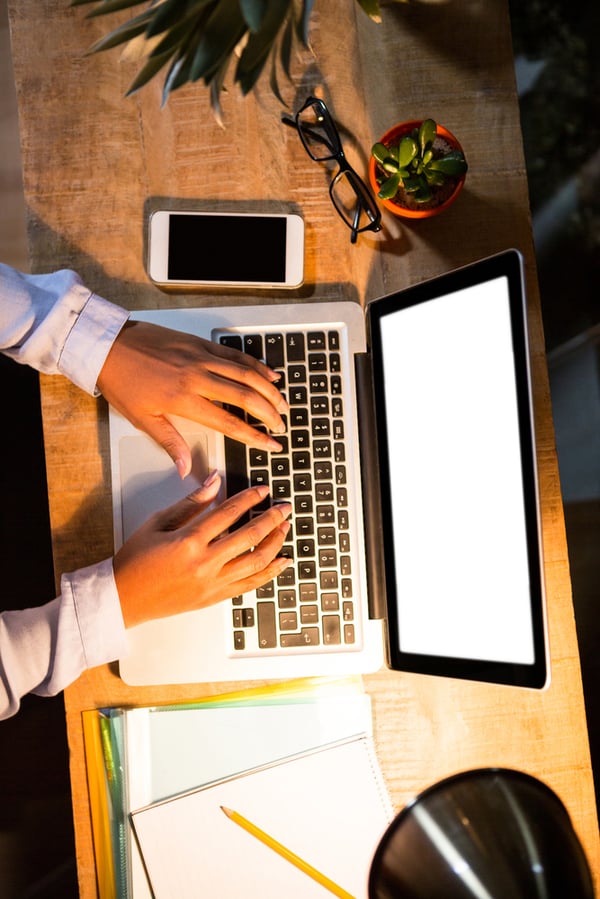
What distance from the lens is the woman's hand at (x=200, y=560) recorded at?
0.80 metres

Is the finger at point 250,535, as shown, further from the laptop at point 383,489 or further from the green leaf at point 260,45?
the green leaf at point 260,45

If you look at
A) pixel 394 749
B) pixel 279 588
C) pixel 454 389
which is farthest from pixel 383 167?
pixel 394 749

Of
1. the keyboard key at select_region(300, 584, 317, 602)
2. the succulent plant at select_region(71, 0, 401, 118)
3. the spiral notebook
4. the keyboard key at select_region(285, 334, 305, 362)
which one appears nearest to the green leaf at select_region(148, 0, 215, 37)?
the succulent plant at select_region(71, 0, 401, 118)

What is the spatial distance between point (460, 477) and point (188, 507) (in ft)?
1.02

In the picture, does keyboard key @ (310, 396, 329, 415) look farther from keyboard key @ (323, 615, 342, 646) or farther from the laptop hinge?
keyboard key @ (323, 615, 342, 646)

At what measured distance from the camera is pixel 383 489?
80 centimetres

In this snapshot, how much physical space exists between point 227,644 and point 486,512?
335 millimetres

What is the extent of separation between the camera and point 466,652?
2.36 ft

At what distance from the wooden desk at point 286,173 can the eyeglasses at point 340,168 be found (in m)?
0.02

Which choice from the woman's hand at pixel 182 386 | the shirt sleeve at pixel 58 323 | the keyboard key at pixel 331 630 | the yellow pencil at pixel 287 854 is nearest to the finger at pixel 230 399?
the woman's hand at pixel 182 386

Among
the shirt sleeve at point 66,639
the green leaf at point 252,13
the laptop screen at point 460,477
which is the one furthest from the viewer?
the shirt sleeve at point 66,639

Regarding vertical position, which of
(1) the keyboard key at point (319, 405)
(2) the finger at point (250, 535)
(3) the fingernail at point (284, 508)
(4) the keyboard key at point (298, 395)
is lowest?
(2) the finger at point (250, 535)

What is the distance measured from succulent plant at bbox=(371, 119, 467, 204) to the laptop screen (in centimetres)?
13

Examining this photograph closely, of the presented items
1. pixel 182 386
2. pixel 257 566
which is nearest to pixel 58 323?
pixel 182 386
